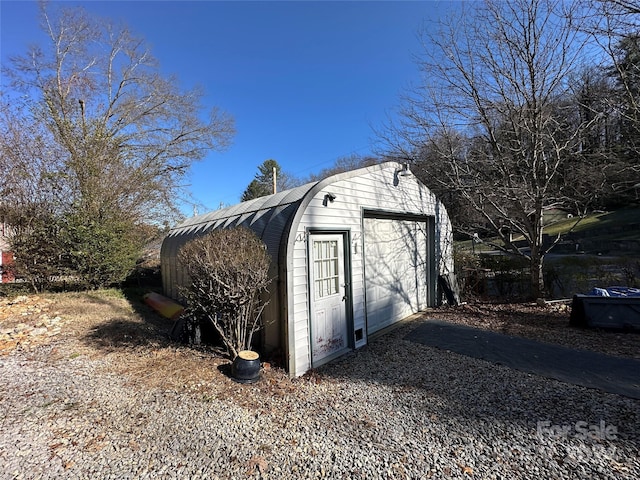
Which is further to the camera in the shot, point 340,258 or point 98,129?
point 98,129

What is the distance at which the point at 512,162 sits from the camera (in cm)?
802

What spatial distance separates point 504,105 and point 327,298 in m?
7.37

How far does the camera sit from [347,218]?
5.14 meters

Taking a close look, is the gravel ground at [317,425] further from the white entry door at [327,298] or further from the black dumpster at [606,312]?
the black dumpster at [606,312]

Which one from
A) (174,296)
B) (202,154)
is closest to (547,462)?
(174,296)

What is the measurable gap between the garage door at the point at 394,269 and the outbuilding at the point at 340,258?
0.02 m

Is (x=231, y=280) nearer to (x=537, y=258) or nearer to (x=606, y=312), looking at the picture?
(x=606, y=312)

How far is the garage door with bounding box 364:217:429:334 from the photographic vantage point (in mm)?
6098

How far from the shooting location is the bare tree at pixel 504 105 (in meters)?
7.34

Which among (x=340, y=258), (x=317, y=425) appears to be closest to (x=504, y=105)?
(x=340, y=258)

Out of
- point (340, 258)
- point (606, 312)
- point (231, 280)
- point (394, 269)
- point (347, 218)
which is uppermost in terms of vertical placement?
point (347, 218)

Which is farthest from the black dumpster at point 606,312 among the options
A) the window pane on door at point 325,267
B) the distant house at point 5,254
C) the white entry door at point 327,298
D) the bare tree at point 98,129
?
the distant house at point 5,254

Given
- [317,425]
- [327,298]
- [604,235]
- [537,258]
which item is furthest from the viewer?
[604,235]

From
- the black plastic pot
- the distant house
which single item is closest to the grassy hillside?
the black plastic pot
